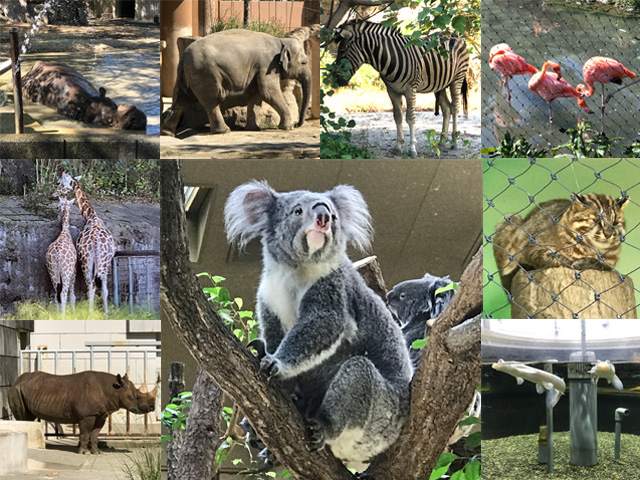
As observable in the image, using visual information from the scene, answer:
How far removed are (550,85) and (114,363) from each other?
2.49 metres

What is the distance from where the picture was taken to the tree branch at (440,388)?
311cm

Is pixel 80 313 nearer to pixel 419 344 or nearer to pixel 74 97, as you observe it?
pixel 74 97

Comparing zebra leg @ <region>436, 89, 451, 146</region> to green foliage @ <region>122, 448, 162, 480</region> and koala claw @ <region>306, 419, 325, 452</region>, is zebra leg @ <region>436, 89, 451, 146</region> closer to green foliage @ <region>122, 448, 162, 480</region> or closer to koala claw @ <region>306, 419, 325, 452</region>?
→ koala claw @ <region>306, 419, 325, 452</region>

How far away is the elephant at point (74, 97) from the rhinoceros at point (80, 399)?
1228 millimetres

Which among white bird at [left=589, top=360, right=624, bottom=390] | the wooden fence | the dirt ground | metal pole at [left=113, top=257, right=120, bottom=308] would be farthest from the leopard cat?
metal pole at [left=113, top=257, right=120, bottom=308]

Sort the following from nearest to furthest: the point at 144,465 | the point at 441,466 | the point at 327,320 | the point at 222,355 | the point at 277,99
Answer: the point at 222,355 < the point at 327,320 < the point at 441,466 < the point at 144,465 < the point at 277,99

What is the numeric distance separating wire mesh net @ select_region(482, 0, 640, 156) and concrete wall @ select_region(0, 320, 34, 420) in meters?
2.39

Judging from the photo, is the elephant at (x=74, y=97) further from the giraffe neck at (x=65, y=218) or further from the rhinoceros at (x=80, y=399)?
the rhinoceros at (x=80, y=399)

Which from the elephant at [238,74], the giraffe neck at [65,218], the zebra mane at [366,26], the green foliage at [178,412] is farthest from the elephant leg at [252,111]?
the green foliage at [178,412]

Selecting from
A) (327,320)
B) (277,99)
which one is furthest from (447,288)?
(277,99)

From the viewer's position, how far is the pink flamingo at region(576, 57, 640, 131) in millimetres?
3680

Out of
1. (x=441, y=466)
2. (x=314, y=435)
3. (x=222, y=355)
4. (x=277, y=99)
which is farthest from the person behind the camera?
(x=277, y=99)

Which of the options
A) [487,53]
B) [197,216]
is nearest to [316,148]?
[197,216]

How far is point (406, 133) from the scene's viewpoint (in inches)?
148
